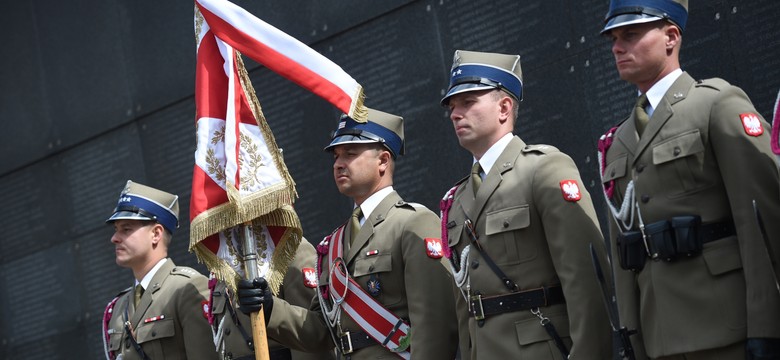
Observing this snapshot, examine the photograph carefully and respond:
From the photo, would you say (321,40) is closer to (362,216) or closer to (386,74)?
(386,74)

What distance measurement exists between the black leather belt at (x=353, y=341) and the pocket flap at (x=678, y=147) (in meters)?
1.63

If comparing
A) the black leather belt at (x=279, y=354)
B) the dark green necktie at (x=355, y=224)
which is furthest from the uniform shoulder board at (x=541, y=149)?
the black leather belt at (x=279, y=354)

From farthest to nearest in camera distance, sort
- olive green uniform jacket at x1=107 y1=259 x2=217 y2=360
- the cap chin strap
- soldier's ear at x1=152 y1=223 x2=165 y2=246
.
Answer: soldier's ear at x1=152 y1=223 x2=165 y2=246
olive green uniform jacket at x1=107 y1=259 x2=217 y2=360
the cap chin strap

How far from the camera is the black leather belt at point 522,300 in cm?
459

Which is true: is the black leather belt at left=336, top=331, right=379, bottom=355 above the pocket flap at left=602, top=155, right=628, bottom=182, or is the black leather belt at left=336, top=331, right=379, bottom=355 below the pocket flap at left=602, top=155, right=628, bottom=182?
below

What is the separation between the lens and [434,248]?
5.26m

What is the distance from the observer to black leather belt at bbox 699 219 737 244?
409cm

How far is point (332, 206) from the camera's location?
25.9 ft

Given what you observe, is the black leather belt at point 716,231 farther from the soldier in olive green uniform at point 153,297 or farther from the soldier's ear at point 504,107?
the soldier in olive green uniform at point 153,297

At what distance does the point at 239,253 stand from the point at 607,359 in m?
1.85

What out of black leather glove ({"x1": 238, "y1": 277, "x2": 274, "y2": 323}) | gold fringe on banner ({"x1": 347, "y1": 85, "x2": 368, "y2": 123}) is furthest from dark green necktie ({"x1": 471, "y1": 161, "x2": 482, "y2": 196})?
black leather glove ({"x1": 238, "y1": 277, "x2": 274, "y2": 323})

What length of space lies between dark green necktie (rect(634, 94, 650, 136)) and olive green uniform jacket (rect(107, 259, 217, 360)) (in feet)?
10.0

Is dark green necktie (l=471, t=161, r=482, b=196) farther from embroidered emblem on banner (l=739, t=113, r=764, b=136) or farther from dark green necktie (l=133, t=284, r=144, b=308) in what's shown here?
dark green necktie (l=133, t=284, r=144, b=308)

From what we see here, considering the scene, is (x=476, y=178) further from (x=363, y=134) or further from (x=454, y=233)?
(x=363, y=134)
